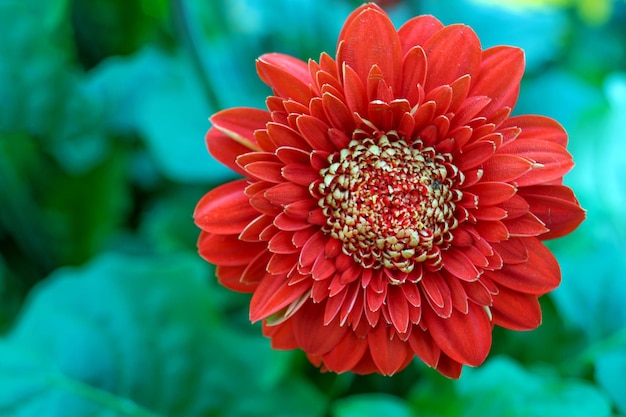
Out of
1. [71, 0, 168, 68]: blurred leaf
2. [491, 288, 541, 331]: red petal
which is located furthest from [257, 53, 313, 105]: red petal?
[71, 0, 168, 68]: blurred leaf

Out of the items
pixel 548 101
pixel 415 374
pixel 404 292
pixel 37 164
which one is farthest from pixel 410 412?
pixel 37 164

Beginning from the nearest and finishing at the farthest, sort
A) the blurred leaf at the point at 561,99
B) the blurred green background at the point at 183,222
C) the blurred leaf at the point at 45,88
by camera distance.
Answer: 1. the blurred green background at the point at 183,222
2. the blurred leaf at the point at 45,88
3. the blurred leaf at the point at 561,99

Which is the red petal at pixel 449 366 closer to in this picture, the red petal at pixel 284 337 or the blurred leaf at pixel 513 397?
the red petal at pixel 284 337

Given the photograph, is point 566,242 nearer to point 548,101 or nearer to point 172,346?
point 548,101

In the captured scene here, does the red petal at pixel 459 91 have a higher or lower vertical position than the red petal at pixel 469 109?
higher

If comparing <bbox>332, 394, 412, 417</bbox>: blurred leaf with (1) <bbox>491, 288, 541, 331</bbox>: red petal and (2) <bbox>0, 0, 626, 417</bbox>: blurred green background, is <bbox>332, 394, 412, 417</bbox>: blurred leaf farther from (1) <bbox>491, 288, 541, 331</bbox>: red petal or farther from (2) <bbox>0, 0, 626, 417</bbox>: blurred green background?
(1) <bbox>491, 288, 541, 331</bbox>: red petal

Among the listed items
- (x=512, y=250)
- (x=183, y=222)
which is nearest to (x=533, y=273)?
(x=512, y=250)

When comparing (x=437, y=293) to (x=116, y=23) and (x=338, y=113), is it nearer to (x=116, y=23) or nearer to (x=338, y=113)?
(x=338, y=113)

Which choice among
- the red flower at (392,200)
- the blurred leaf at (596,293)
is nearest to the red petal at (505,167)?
the red flower at (392,200)
